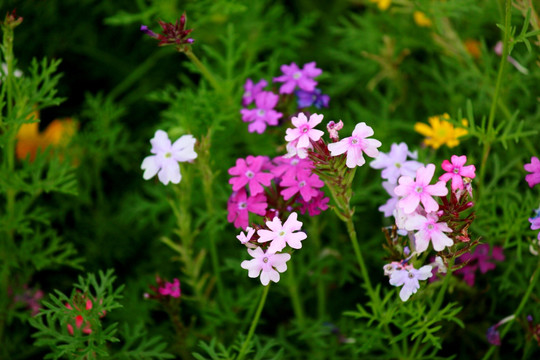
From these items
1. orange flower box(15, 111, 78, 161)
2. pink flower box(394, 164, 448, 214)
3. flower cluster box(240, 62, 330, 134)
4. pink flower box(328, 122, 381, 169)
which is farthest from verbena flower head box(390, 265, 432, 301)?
orange flower box(15, 111, 78, 161)

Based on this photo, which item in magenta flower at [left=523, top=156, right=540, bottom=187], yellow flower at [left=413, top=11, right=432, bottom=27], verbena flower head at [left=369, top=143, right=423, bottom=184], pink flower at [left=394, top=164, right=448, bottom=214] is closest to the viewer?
pink flower at [left=394, top=164, right=448, bottom=214]

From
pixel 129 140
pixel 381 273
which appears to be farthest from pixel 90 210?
pixel 381 273

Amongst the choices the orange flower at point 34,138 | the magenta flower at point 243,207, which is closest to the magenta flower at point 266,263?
the magenta flower at point 243,207

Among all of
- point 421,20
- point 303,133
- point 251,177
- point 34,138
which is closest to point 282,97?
point 251,177

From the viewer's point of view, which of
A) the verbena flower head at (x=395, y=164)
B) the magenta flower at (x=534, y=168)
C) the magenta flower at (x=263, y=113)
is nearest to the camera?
the magenta flower at (x=534, y=168)

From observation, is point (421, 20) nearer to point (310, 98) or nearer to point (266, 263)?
point (310, 98)

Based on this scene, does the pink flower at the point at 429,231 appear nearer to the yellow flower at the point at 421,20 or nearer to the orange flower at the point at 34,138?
the yellow flower at the point at 421,20

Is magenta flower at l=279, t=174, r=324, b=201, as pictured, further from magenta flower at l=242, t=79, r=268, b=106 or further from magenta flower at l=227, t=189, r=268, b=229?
magenta flower at l=242, t=79, r=268, b=106
